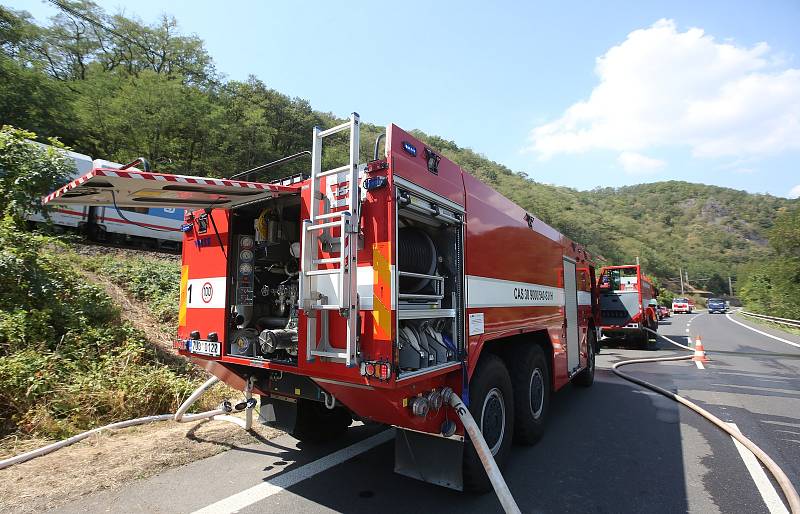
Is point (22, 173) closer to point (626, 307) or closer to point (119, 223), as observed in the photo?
point (119, 223)

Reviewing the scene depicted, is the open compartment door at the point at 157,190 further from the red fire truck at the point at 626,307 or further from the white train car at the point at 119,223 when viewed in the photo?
the red fire truck at the point at 626,307

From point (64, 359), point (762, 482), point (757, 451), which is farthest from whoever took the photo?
point (64, 359)

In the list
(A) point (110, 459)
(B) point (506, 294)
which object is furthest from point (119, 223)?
(B) point (506, 294)

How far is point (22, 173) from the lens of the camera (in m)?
6.78

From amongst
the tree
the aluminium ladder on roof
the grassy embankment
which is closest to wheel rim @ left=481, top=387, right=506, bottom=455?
the aluminium ladder on roof

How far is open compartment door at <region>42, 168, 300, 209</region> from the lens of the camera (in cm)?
300

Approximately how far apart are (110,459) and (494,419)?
3679mm

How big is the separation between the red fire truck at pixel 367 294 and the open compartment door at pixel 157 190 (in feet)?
0.05

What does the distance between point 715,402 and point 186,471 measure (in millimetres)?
7923

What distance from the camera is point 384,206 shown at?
3.06m

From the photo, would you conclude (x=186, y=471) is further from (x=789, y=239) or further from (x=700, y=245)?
(x=700, y=245)

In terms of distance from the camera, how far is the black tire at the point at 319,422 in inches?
187

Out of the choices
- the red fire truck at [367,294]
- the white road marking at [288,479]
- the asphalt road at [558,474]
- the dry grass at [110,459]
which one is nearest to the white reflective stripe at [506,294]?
the red fire truck at [367,294]

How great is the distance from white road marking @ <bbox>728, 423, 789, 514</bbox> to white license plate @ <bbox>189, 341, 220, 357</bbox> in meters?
4.94
